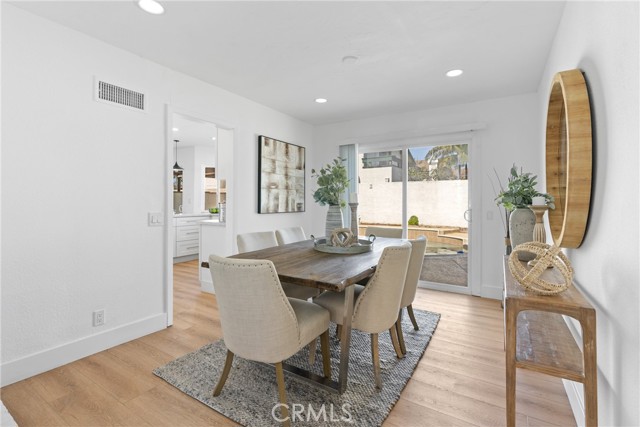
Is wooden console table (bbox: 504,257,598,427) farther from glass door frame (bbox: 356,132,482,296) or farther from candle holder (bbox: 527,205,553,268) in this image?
glass door frame (bbox: 356,132,482,296)

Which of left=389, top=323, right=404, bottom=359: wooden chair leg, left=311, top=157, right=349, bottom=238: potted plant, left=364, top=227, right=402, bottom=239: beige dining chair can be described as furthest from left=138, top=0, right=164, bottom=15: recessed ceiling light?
left=364, top=227, right=402, bottom=239: beige dining chair

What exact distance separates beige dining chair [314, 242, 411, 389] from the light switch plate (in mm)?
1914

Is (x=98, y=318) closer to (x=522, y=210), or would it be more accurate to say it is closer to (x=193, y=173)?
(x=522, y=210)

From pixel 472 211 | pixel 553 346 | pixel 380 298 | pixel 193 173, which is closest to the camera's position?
pixel 553 346

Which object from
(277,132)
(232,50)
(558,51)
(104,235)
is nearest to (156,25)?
(232,50)

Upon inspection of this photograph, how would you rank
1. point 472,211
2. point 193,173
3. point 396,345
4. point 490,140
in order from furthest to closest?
point 193,173 → point 472,211 → point 490,140 → point 396,345

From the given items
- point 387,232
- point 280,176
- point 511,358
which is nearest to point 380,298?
point 511,358

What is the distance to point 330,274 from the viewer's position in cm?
176

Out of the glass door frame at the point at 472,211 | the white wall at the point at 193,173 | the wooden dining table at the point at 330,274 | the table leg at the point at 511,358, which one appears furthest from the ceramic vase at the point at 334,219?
the white wall at the point at 193,173

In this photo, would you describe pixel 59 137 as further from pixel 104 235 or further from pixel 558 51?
pixel 558 51

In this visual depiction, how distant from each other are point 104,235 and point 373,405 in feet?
7.83

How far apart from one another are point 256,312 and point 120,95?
2271 mm

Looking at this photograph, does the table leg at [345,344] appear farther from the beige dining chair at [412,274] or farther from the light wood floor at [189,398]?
the beige dining chair at [412,274]

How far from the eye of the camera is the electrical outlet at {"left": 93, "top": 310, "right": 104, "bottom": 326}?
244 centimetres
